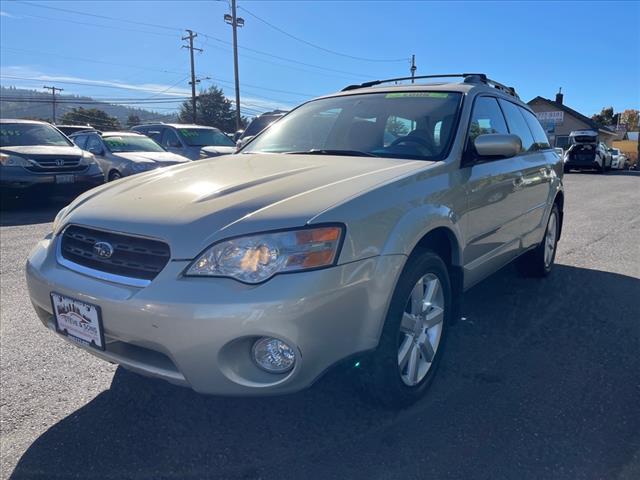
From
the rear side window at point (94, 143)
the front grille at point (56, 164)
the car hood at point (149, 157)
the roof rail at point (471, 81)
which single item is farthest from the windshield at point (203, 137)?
the roof rail at point (471, 81)

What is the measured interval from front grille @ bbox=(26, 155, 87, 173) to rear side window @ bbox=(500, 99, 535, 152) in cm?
756

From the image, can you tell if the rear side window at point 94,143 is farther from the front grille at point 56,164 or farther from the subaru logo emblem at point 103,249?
the subaru logo emblem at point 103,249

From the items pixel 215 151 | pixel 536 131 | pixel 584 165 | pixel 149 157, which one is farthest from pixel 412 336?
pixel 584 165

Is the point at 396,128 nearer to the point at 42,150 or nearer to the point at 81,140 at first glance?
the point at 42,150

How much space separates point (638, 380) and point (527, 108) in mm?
2815

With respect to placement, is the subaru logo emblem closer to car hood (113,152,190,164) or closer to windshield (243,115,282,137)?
car hood (113,152,190,164)

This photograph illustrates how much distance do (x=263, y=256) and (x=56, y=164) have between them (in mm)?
8175

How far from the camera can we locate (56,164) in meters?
8.83

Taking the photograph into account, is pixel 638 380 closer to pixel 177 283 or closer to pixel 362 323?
pixel 362 323

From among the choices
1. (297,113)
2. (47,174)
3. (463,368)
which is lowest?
(463,368)

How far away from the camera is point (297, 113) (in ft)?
13.2

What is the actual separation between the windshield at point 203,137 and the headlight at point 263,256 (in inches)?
423

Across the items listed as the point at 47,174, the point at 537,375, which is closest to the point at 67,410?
the point at 537,375

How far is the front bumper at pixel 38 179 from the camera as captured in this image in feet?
27.5
